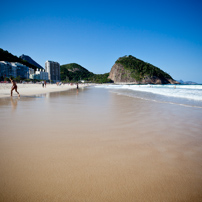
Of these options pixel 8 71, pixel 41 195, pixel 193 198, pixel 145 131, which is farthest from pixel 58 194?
pixel 8 71

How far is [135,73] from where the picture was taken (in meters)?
180

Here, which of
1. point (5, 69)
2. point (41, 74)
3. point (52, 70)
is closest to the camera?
point (5, 69)

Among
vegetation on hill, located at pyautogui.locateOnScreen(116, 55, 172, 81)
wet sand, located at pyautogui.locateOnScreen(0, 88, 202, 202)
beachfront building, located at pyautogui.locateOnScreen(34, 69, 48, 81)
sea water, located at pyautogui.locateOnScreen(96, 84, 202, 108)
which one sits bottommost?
sea water, located at pyautogui.locateOnScreen(96, 84, 202, 108)

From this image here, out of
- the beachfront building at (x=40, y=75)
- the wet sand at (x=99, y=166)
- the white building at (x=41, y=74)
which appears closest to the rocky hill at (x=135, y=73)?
the white building at (x=41, y=74)

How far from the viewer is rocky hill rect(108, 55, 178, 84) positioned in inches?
6959

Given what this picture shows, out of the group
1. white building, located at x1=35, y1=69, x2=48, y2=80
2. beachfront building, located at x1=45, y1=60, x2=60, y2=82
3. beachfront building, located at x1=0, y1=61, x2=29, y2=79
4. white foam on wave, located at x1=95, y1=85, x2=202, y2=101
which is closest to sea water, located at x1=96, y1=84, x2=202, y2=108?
white foam on wave, located at x1=95, y1=85, x2=202, y2=101

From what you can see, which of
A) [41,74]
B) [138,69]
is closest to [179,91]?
[41,74]

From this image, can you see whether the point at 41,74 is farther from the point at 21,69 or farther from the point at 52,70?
the point at 21,69

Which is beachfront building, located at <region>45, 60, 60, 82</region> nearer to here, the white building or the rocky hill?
the white building

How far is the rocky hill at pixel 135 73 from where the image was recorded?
6959 inches

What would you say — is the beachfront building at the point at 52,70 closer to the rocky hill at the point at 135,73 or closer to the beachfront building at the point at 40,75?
the beachfront building at the point at 40,75

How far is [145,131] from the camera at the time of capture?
13.5ft

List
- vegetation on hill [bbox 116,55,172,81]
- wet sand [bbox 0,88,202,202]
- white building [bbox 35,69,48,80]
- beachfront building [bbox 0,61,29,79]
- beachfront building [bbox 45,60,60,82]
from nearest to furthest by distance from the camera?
1. wet sand [bbox 0,88,202,202]
2. beachfront building [bbox 0,61,29,79]
3. white building [bbox 35,69,48,80]
4. vegetation on hill [bbox 116,55,172,81]
5. beachfront building [bbox 45,60,60,82]

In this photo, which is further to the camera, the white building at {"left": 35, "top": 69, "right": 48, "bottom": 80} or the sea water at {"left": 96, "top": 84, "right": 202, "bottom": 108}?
the white building at {"left": 35, "top": 69, "right": 48, "bottom": 80}
